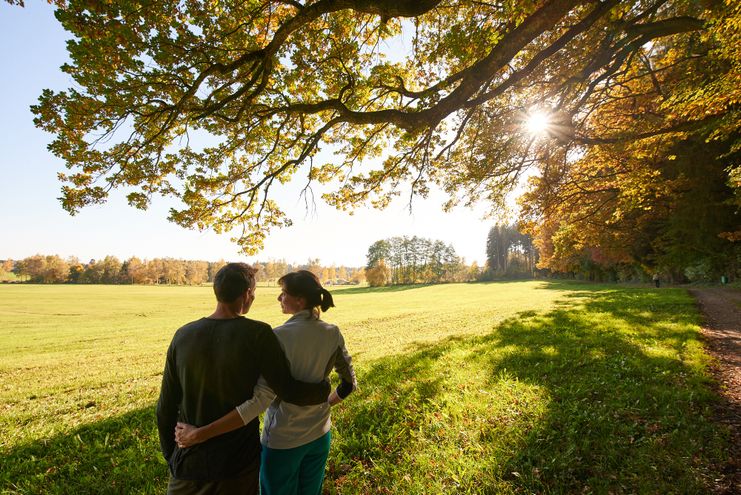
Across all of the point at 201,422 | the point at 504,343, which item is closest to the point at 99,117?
the point at 201,422

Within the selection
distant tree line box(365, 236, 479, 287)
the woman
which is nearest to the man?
the woman

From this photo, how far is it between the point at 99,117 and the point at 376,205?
745cm

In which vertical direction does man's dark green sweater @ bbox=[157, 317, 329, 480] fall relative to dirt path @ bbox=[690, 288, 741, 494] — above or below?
above

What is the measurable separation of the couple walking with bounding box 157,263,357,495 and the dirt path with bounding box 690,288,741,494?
4.21m

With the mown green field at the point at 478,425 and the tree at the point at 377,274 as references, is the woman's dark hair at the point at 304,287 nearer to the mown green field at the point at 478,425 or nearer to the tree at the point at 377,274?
the mown green field at the point at 478,425

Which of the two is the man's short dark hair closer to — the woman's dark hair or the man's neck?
the man's neck

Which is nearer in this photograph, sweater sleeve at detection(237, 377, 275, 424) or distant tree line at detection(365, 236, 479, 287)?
sweater sleeve at detection(237, 377, 275, 424)

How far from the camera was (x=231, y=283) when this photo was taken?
2162mm

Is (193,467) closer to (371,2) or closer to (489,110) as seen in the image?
(371,2)

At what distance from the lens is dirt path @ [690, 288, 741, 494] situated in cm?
328

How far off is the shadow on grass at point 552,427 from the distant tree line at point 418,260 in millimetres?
90042

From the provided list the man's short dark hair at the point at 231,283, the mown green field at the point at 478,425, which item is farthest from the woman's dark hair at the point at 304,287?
the mown green field at the point at 478,425

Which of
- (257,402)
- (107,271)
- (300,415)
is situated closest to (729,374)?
(300,415)

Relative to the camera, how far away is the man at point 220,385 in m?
2.00
